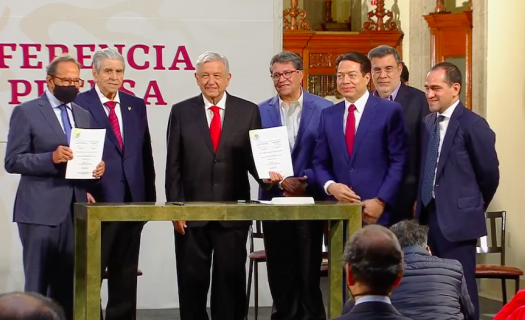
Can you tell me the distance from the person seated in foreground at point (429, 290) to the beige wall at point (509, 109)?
453cm

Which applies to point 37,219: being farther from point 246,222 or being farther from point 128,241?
point 246,222

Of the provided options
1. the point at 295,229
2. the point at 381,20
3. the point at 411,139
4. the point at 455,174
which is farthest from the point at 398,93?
the point at 381,20

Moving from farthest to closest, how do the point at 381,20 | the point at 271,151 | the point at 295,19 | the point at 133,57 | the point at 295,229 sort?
the point at 295,19, the point at 381,20, the point at 133,57, the point at 295,229, the point at 271,151

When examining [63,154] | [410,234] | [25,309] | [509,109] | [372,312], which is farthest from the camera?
[509,109]

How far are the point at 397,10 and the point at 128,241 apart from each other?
6998 mm

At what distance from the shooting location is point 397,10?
11.4 m

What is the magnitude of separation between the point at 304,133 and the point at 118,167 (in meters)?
1.05

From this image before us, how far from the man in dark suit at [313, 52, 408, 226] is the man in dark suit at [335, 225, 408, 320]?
92.1 inches

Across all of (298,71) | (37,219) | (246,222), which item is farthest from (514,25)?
(37,219)

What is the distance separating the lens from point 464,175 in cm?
509

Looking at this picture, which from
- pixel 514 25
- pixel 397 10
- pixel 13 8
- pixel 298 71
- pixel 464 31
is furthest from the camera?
pixel 397 10

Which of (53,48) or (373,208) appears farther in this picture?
(53,48)

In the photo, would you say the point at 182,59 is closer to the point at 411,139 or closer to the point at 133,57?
the point at 133,57

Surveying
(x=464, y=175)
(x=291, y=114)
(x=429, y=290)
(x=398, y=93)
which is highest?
(x=398, y=93)
